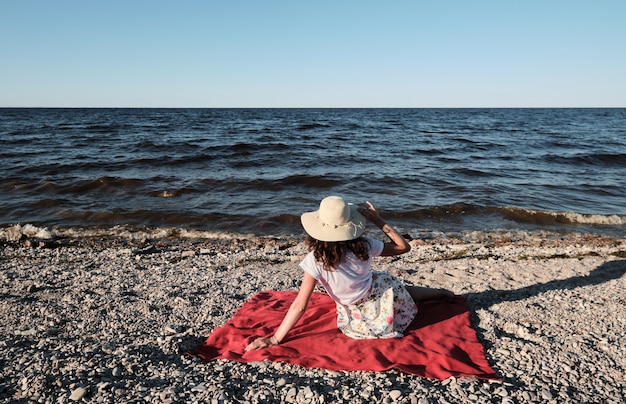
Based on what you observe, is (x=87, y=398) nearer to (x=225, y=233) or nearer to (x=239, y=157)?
(x=225, y=233)

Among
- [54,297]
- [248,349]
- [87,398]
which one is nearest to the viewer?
[87,398]

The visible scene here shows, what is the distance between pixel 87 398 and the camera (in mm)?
3582

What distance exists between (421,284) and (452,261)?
1.50m

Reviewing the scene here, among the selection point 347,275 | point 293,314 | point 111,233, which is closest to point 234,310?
point 293,314

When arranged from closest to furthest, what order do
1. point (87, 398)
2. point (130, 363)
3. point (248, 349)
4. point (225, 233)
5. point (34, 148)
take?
point (87, 398) < point (130, 363) < point (248, 349) < point (225, 233) < point (34, 148)

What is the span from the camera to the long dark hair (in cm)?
417

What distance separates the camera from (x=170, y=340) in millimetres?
4688

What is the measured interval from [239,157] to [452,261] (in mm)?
16704

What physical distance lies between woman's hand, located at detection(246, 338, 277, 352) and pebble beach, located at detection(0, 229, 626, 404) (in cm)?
30

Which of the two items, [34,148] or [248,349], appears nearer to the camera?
[248,349]

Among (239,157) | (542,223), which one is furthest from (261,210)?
(239,157)

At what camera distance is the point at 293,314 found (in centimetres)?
440

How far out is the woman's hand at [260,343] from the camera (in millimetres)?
4504

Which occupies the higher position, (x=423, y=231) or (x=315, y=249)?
(x=315, y=249)
